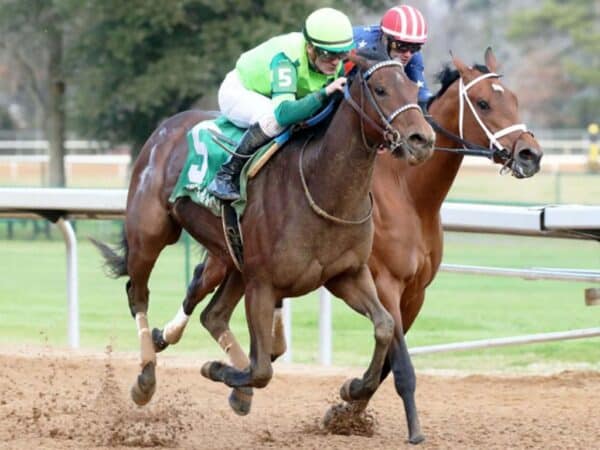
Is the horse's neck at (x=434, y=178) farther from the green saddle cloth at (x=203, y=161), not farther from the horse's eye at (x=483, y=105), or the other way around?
the green saddle cloth at (x=203, y=161)

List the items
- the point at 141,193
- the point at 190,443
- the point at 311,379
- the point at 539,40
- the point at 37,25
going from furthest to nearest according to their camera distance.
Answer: the point at 539,40 < the point at 37,25 < the point at 311,379 < the point at 141,193 < the point at 190,443

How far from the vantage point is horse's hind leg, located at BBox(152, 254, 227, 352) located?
700 cm

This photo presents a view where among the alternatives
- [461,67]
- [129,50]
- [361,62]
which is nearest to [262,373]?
[361,62]

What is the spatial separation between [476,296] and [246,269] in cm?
871

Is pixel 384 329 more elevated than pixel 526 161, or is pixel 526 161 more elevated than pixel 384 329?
pixel 526 161

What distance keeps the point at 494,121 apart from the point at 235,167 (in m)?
1.30

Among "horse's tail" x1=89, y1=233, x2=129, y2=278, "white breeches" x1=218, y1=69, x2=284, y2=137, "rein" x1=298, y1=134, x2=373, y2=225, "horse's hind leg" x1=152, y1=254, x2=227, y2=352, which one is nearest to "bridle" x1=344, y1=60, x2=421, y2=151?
"rein" x1=298, y1=134, x2=373, y2=225

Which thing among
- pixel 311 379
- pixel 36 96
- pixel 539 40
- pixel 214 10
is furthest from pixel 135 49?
pixel 539 40

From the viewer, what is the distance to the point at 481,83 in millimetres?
6324

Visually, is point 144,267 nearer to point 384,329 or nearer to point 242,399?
point 242,399

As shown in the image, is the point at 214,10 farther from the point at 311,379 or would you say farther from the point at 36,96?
the point at 311,379

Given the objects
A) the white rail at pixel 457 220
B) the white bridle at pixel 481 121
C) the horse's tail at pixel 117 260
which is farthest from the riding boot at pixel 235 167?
the white rail at pixel 457 220

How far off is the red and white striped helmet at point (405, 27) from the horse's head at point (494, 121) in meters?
0.44

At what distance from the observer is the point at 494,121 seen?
6.25 metres
